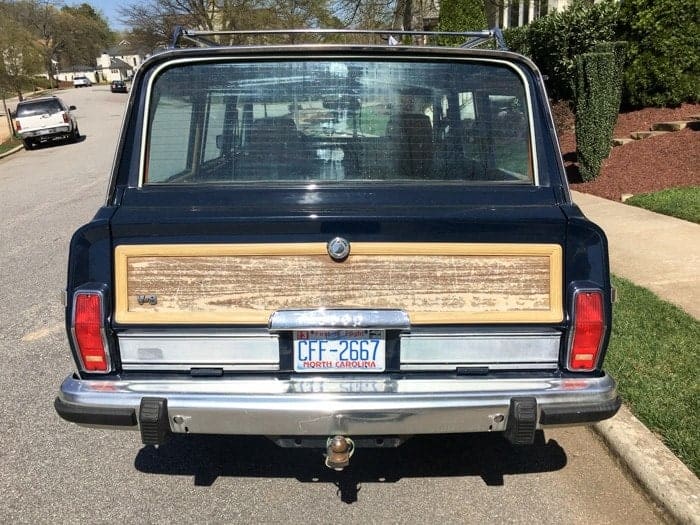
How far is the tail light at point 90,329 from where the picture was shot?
274 cm

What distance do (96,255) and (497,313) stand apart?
1.65 meters

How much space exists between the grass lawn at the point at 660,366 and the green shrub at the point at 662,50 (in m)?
9.21

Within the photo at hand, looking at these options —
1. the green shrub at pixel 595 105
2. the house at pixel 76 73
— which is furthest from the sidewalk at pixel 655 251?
the house at pixel 76 73

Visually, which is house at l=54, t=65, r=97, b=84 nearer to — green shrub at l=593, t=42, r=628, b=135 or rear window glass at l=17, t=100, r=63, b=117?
rear window glass at l=17, t=100, r=63, b=117

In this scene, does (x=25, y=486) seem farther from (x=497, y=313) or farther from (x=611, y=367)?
(x=611, y=367)

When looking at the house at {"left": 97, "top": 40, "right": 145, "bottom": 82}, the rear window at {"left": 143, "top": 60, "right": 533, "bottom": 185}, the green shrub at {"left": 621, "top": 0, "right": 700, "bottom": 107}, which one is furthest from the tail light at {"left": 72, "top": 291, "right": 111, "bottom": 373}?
the house at {"left": 97, "top": 40, "right": 145, "bottom": 82}

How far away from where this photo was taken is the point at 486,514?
311cm

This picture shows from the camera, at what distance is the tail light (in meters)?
2.74

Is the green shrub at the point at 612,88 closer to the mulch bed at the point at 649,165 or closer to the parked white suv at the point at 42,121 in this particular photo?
the mulch bed at the point at 649,165

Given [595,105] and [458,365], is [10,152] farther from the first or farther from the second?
[458,365]

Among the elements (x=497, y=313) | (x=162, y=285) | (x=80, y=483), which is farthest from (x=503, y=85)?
(x=80, y=483)

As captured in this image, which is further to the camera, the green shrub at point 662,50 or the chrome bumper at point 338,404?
the green shrub at point 662,50

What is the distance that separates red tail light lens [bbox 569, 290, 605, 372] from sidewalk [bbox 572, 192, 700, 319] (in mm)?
2859

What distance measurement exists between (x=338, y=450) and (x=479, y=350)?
722 millimetres
